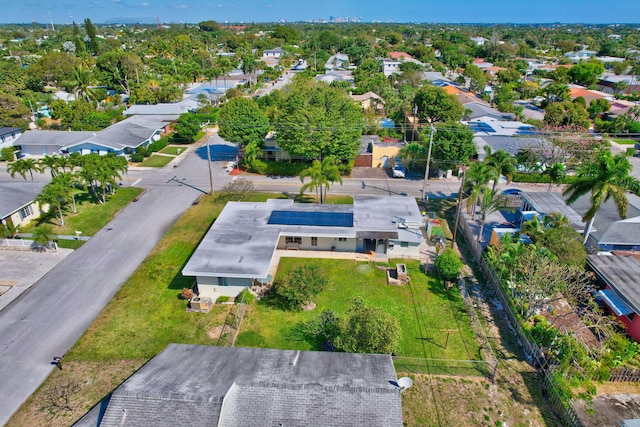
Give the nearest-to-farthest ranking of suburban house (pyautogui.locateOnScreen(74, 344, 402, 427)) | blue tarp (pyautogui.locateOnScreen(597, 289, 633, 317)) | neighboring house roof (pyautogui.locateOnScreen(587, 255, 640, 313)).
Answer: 1. suburban house (pyautogui.locateOnScreen(74, 344, 402, 427))
2. blue tarp (pyautogui.locateOnScreen(597, 289, 633, 317))
3. neighboring house roof (pyautogui.locateOnScreen(587, 255, 640, 313))

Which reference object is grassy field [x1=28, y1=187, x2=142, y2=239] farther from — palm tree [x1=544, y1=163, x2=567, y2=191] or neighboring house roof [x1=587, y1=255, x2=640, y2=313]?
palm tree [x1=544, y1=163, x2=567, y2=191]

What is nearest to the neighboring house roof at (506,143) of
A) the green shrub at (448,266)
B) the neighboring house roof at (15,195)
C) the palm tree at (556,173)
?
the palm tree at (556,173)

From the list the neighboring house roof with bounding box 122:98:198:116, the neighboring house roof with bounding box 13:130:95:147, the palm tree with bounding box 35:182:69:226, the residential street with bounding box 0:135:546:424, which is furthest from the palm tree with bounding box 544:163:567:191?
the neighboring house roof with bounding box 13:130:95:147

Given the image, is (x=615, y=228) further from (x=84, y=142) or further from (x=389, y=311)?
(x=84, y=142)

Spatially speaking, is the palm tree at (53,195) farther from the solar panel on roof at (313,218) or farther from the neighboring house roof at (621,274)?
the neighboring house roof at (621,274)

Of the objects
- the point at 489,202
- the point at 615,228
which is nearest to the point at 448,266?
the point at 489,202

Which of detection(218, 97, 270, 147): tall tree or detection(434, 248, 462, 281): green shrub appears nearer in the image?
detection(434, 248, 462, 281): green shrub

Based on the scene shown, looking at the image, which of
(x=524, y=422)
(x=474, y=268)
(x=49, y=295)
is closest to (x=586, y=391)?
(x=524, y=422)
